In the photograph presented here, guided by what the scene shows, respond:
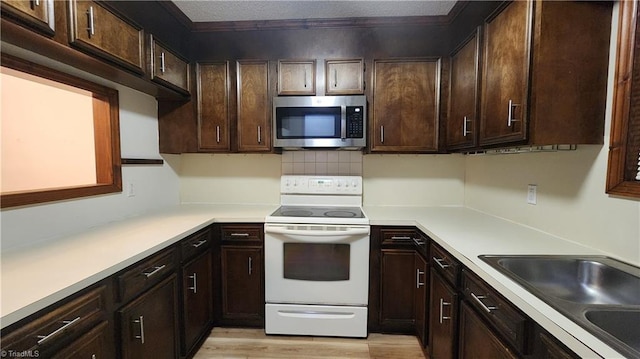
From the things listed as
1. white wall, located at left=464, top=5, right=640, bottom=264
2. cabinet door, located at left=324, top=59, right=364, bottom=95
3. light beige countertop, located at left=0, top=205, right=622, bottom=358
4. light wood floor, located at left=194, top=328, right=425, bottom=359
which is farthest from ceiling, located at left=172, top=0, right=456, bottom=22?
light wood floor, located at left=194, top=328, right=425, bottom=359

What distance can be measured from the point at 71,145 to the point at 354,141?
187 centimetres

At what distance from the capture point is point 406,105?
2.23m

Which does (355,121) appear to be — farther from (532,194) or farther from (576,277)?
(576,277)

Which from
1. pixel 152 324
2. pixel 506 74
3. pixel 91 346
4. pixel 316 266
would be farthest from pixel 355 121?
pixel 91 346

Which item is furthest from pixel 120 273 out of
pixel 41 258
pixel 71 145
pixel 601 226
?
pixel 601 226

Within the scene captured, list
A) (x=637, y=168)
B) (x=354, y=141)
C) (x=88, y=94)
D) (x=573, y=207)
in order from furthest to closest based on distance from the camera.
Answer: (x=354, y=141)
(x=88, y=94)
(x=573, y=207)
(x=637, y=168)

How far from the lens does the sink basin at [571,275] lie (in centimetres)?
110

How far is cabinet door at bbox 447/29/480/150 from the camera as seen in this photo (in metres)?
1.75

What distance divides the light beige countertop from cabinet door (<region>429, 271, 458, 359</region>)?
0.25 metres

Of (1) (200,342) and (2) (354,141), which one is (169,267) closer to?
(1) (200,342)

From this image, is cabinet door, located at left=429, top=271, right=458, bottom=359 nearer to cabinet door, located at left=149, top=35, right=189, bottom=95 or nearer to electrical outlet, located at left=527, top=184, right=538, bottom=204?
electrical outlet, located at left=527, top=184, right=538, bottom=204

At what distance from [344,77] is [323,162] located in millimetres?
762

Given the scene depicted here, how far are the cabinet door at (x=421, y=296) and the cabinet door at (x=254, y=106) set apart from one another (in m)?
1.44

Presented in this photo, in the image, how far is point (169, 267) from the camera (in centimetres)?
155
